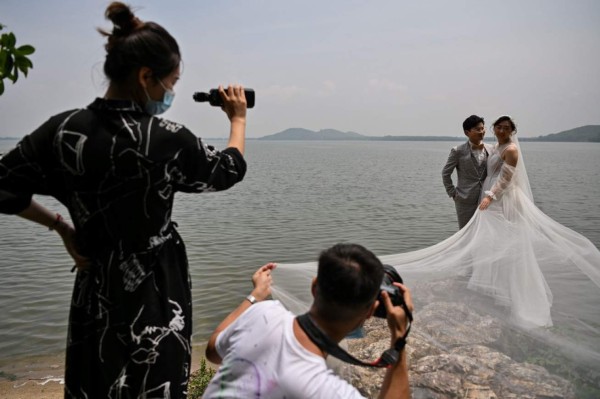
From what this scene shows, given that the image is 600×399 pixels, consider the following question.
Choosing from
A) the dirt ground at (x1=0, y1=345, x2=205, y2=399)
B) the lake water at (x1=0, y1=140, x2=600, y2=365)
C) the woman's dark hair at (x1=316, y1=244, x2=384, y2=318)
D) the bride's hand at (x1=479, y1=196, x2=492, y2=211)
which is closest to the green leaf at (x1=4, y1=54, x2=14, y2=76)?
the woman's dark hair at (x1=316, y1=244, x2=384, y2=318)

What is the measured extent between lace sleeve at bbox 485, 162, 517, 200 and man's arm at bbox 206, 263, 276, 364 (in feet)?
10.5

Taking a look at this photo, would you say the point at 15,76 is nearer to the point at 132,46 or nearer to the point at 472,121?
the point at 132,46

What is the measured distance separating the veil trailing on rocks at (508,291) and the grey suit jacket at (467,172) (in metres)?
1.19

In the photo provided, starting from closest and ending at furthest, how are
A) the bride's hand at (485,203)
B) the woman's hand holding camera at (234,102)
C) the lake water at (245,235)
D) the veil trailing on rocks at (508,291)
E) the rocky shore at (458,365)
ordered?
the woman's hand holding camera at (234,102)
the rocky shore at (458,365)
the veil trailing on rocks at (508,291)
the bride's hand at (485,203)
the lake water at (245,235)

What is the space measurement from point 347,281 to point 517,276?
2.59 m

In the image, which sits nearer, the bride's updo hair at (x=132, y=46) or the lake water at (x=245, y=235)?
the bride's updo hair at (x=132, y=46)

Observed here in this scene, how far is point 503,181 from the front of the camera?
4754mm

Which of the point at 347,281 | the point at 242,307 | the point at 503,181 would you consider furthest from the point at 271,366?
the point at 503,181

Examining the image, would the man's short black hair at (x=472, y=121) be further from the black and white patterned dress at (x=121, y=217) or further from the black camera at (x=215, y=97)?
the black and white patterned dress at (x=121, y=217)

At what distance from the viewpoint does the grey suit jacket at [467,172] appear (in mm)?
5473

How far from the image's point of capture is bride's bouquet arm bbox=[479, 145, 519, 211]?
4.71 meters

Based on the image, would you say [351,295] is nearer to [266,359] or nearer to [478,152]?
[266,359]

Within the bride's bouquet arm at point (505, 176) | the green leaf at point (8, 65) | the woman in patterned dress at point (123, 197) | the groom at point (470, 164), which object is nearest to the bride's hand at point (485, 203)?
the bride's bouquet arm at point (505, 176)

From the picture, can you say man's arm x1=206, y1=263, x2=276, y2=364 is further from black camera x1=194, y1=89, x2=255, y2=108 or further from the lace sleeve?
the lace sleeve
